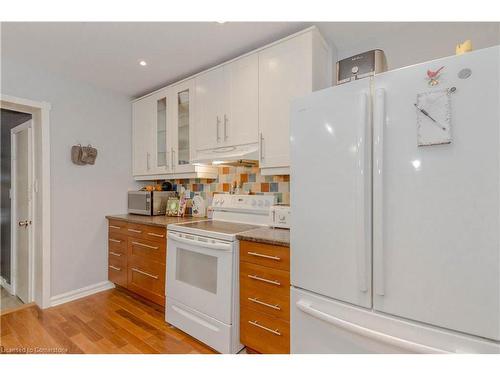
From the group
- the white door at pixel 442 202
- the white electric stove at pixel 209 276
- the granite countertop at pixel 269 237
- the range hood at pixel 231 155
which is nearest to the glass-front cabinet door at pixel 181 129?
the range hood at pixel 231 155

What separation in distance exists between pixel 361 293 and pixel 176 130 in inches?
89.6

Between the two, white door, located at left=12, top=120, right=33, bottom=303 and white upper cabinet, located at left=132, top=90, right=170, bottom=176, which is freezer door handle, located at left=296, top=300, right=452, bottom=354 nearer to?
white upper cabinet, located at left=132, top=90, right=170, bottom=176

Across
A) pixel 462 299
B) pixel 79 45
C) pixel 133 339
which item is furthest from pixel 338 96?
pixel 133 339

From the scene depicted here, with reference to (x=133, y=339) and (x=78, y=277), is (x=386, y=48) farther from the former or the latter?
(x=78, y=277)

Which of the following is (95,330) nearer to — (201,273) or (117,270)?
(117,270)

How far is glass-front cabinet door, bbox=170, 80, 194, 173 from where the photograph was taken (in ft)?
8.52

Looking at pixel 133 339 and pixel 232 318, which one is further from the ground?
pixel 232 318

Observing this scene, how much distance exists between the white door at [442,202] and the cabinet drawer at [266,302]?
565 mm

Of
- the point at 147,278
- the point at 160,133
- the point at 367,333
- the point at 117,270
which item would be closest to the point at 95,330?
the point at 147,278

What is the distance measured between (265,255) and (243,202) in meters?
0.82

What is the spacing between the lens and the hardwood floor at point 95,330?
6.11ft

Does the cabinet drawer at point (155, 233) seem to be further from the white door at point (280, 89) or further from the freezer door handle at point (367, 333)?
the freezer door handle at point (367, 333)

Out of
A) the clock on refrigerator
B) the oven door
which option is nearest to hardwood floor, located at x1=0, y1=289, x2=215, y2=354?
the oven door

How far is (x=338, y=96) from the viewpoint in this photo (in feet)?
4.03
